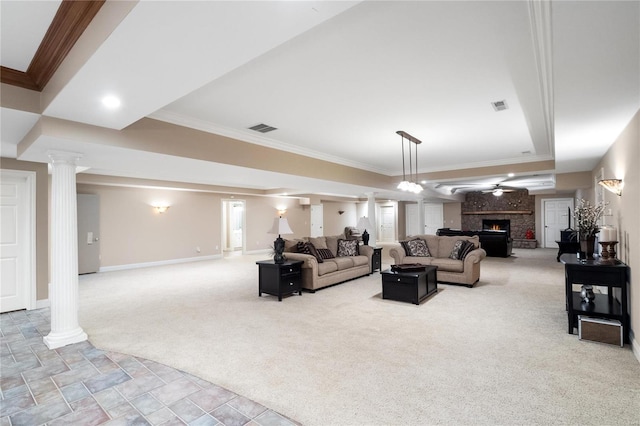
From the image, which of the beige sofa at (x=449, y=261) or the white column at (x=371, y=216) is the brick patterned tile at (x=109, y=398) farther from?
the white column at (x=371, y=216)

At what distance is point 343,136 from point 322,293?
264cm

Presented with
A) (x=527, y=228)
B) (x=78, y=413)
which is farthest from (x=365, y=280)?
(x=527, y=228)

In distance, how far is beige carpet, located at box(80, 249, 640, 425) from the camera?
7.48 feet

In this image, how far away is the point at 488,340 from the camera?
3465mm

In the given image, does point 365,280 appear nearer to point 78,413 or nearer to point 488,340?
point 488,340

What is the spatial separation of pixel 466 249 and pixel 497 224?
965 cm

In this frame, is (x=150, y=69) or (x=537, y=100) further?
(x=537, y=100)

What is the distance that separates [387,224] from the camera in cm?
1673

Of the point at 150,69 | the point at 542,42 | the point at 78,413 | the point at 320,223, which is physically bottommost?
the point at 78,413

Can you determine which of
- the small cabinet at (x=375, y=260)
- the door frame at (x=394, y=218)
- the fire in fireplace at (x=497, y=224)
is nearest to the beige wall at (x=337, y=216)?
the door frame at (x=394, y=218)

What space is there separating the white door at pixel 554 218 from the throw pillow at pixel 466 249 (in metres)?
9.08

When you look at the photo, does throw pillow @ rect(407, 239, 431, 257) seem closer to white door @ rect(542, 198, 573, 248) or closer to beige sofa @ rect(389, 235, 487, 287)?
beige sofa @ rect(389, 235, 487, 287)

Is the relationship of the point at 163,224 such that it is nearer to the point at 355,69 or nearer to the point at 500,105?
the point at 355,69

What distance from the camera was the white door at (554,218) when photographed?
42.1 ft
